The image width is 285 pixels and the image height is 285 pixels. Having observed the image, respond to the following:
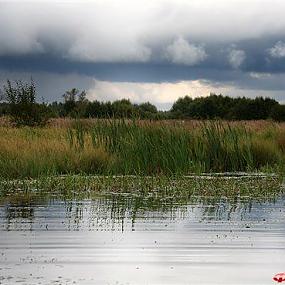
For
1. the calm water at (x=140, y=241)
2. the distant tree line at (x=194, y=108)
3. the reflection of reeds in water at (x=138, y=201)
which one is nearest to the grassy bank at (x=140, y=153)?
the reflection of reeds in water at (x=138, y=201)

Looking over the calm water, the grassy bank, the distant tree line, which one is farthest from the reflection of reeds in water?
the distant tree line

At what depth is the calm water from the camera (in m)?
6.10

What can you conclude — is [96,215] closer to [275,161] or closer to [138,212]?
[138,212]

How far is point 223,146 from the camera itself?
18.4 metres

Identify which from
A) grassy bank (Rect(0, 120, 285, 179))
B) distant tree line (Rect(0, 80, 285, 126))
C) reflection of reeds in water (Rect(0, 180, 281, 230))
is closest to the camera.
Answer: reflection of reeds in water (Rect(0, 180, 281, 230))

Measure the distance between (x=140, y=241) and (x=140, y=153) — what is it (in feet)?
29.0

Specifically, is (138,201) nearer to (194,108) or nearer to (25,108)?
(25,108)

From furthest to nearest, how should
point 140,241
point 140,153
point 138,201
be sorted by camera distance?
point 140,153
point 138,201
point 140,241

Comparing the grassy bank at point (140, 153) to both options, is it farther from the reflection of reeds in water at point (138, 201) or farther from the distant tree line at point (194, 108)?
the distant tree line at point (194, 108)

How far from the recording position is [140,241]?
7914mm

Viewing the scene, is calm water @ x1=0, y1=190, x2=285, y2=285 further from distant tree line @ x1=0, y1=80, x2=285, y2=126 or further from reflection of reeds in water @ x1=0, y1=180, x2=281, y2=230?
distant tree line @ x1=0, y1=80, x2=285, y2=126

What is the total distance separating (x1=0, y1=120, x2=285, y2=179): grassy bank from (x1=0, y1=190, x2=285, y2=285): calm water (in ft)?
13.7

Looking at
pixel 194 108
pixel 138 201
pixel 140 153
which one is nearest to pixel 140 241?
pixel 138 201

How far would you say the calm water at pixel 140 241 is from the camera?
6098 mm
